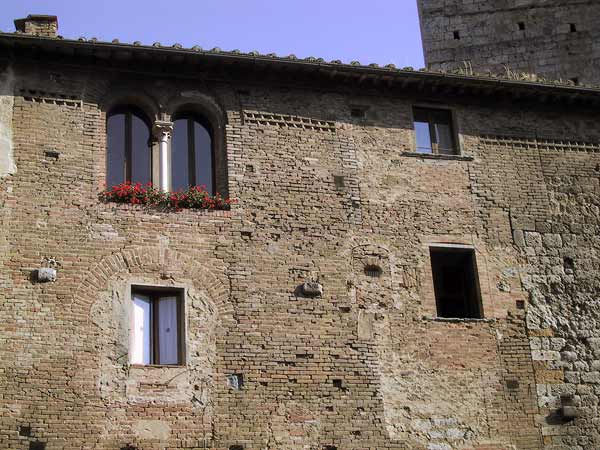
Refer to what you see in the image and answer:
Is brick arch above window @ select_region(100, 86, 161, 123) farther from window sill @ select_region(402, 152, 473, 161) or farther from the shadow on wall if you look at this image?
window sill @ select_region(402, 152, 473, 161)

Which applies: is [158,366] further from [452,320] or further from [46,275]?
[452,320]

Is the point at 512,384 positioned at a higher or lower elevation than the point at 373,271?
lower

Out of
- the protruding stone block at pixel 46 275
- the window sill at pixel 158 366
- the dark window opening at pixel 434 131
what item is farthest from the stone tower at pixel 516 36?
the protruding stone block at pixel 46 275

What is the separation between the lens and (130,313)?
14797mm

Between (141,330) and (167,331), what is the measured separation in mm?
378

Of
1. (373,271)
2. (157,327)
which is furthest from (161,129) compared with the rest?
(373,271)

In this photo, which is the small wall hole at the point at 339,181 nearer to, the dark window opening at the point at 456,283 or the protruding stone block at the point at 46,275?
the dark window opening at the point at 456,283

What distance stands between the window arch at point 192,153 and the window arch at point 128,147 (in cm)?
43

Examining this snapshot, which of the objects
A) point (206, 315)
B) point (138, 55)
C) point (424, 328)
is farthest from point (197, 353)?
point (138, 55)

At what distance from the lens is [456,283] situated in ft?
55.4

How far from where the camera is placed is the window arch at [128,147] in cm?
1602

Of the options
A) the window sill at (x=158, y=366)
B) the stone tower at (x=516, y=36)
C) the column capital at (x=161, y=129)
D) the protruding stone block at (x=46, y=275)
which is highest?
the stone tower at (x=516, y=36)

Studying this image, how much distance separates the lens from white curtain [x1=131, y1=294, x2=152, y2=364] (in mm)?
14667

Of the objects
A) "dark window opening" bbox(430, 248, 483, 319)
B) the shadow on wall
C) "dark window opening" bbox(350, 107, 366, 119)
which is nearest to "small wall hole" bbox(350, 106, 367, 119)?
"dark window opening" bbox(350, 107, 366, 119)
